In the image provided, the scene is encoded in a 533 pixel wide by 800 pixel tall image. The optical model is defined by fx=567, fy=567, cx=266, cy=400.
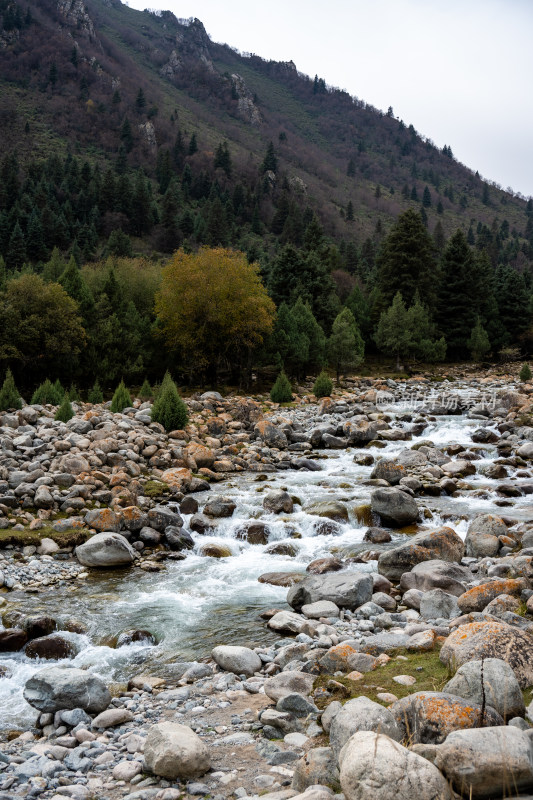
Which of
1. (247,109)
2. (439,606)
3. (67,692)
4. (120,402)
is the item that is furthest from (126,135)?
(67,692)

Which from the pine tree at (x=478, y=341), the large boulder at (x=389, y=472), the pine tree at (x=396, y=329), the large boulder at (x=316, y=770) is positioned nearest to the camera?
the large boulder at (x=316, y=770)

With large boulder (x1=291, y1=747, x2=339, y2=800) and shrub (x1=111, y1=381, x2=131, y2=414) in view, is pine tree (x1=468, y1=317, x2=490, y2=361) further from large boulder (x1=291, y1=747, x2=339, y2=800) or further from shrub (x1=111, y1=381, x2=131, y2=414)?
large boulder (x1=291, y1=747, x2=339, y2=800)

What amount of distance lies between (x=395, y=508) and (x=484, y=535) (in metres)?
2.88

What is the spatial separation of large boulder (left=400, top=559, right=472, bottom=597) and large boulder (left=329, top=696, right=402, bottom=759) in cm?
513

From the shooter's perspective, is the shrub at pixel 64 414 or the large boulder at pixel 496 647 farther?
the shrub at pixel 64 414

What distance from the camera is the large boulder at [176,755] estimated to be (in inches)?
200

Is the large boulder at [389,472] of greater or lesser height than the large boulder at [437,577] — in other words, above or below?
below

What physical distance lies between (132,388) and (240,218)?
78.4m

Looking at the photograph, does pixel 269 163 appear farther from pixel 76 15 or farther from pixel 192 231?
pixel 76 15

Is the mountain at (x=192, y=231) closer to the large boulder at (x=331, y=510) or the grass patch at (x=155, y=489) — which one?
the grass patch at (x=155, y=489)

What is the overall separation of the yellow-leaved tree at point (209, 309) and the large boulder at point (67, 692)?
3191 cm

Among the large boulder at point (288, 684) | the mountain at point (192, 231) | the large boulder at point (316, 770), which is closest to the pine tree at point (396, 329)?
the mountain at point (192, 231)

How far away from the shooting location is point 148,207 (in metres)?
94.7

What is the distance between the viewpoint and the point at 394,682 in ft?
20.5
